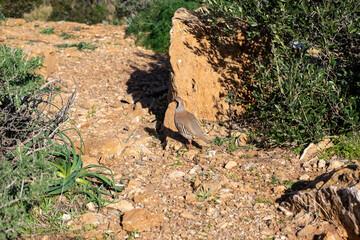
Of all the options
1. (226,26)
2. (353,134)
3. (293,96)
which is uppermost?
(226,26)

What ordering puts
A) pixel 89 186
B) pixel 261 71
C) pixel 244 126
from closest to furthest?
1. pixel 89 186
2. pixel 261 71
3. pixel 244 126

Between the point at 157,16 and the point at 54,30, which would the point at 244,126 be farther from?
the point at 54,30

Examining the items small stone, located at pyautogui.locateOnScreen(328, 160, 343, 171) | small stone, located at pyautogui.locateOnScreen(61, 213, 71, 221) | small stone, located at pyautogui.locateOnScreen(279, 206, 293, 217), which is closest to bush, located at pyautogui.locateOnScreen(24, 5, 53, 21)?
small stone, located at pyautogui.locateOnScreen(61, 213, 71, 221)

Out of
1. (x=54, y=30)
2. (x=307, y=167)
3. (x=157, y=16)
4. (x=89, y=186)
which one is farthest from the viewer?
(x=54, y=30)

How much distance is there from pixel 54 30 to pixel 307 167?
9407 millimetres

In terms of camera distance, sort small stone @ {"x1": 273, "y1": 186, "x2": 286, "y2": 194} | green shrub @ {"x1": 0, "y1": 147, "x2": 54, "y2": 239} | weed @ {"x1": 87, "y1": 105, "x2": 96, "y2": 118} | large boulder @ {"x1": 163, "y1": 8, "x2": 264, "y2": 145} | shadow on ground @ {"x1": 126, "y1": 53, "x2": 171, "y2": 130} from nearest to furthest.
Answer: green shrub @ {"x1": 0, "y1": 147, "x2": 54, "y2": 239} < small stone @ {"x1": 273, "y1": 186, "x2": 286, "y2": 194} < large boulder @ {"x1": 163, "y1": 8, "x2": 264, "y2": 145} < weed @ {"x1": 87, "y1": 105, "x2": 96, "y2": 118} < shadow on ground @ {"x1": 126, "y1": 53, "x2": 171, "y2": 130}

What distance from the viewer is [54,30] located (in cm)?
1209

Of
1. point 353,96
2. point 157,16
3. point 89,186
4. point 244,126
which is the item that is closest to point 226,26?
point 244,126

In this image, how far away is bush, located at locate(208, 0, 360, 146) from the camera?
5.31 metres

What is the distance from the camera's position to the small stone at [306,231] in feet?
13.3

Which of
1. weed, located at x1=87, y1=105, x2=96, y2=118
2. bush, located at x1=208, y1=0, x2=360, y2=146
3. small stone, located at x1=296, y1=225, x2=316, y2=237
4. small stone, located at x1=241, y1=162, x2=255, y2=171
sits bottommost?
weed, located at x1=87, y1=105, x2=96, y2=118

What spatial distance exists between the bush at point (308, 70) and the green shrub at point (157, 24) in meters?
4.59

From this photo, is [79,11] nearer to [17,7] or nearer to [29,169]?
[17,7]

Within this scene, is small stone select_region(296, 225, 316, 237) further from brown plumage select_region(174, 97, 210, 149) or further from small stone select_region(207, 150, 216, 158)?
brown plumage select_region(174, 97, 210, 149)
